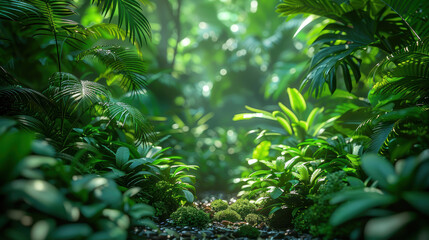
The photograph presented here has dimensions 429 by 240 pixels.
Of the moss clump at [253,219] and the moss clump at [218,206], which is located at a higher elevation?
the moss clump at [218,206]

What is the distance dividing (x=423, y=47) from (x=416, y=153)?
1.00 metres

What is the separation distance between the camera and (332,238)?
1.59 meters

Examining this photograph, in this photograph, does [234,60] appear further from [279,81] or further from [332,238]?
[332,238]

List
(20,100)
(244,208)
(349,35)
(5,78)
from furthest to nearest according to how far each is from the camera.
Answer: (349,35) → (244,208) → (5,78) → (20,100)

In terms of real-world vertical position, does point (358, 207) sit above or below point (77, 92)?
below

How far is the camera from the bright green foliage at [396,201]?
3.24 ft

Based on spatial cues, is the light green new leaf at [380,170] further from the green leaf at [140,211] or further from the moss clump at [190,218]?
the moss clump at [190,218]

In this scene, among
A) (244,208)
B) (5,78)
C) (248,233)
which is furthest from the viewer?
(244,208)

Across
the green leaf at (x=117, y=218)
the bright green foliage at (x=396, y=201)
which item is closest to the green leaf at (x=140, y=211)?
the green leaf at (x=117, y=218)

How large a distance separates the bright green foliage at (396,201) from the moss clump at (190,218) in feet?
4.07

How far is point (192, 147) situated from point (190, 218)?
2507 millimetres

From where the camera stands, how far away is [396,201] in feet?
3.94

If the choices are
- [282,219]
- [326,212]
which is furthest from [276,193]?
[326,212]

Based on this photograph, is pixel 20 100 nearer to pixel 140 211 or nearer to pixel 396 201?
pixel 140 211
